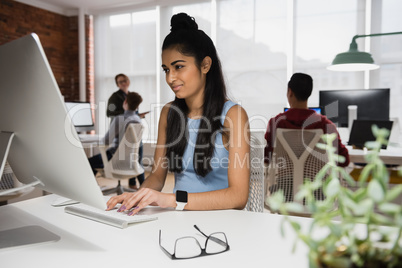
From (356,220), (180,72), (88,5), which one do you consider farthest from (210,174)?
(88,5)

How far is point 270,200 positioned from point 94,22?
6940mm

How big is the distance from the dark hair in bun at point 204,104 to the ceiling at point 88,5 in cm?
475

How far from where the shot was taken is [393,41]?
4.59 metres

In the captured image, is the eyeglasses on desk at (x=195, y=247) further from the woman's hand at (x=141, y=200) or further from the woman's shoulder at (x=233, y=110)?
the woman's shoulder at (x=233, y=110)

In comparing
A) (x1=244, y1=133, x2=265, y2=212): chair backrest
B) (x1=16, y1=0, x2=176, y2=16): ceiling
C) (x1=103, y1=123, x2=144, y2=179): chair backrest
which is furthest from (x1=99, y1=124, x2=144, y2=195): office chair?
(x1=16, y1=0, x2=176, y2=16): ceiling

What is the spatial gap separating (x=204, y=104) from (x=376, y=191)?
3.98 ft

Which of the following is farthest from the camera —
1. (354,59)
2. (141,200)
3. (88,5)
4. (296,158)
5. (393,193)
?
(88,5)

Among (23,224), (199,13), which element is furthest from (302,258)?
(199,13)

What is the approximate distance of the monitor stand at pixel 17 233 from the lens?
0.76 m

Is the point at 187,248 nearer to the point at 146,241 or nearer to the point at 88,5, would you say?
the point at 146,241

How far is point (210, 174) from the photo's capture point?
55.8 inches

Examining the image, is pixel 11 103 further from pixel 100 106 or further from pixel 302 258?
pixel 100 106

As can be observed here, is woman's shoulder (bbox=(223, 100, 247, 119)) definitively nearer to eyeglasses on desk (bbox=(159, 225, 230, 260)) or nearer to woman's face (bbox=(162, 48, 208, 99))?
woman's face (bbox=(162, 48, 208, 99))

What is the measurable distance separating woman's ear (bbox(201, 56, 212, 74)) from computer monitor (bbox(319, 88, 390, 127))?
2.23 metres
